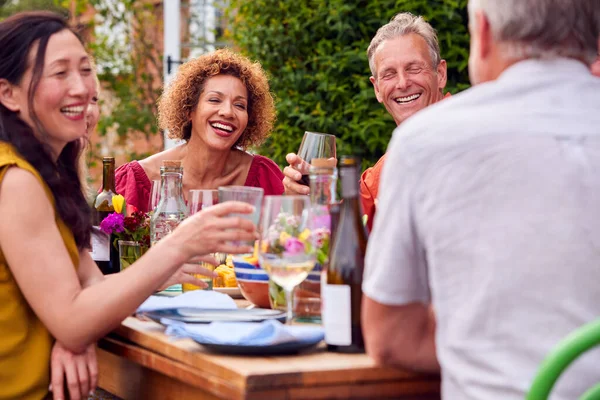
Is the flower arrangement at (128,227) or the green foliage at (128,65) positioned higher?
the green foliage at (128,65)

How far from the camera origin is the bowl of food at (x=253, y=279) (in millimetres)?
2475

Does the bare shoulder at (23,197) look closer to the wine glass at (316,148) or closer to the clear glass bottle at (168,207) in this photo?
the clear glass bottle at (168,207)

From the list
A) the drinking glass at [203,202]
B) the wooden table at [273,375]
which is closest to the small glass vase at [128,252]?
the drinking glass at [203,202]

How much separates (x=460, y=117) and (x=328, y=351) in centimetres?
64

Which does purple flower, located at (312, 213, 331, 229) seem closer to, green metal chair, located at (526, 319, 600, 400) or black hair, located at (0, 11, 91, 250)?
black hair, located at (0, 11, 91, 250)

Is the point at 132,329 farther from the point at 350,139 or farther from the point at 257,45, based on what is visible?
the point at 257,45

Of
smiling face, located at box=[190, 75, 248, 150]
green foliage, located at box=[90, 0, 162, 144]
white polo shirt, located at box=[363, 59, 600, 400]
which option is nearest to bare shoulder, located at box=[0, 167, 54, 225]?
white polo shirt, located at box=[363, 59, 600, 400]

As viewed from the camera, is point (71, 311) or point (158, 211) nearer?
point (71, 311)

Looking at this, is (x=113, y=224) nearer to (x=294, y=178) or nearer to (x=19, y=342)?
(x=294, y=178)

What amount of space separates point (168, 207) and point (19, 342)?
918 millimetres

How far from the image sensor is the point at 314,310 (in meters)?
2.25

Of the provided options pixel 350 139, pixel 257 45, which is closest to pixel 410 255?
pixel 350 139

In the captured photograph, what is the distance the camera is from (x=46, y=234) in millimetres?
2160

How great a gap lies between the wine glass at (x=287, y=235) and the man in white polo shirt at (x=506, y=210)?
392mm
